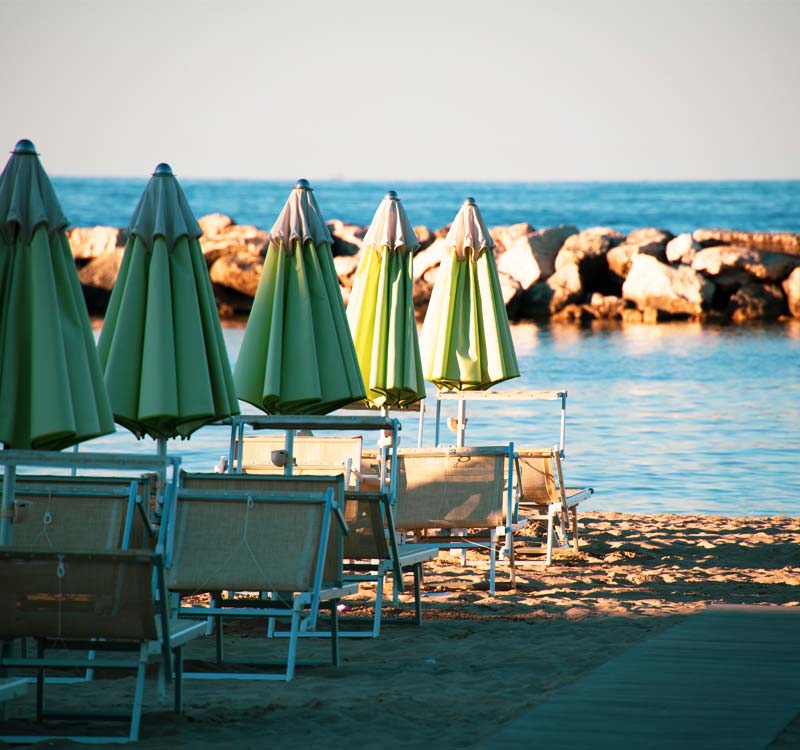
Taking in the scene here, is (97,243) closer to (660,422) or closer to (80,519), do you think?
(660,422)

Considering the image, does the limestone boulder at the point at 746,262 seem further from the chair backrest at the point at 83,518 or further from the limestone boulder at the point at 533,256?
the chair backrest at the point at 83,518

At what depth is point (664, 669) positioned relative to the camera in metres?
5.99

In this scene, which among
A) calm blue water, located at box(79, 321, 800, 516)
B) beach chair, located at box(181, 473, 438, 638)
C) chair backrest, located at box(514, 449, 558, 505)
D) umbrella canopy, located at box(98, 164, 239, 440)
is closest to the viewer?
umbrella canopy, located at box(98, 164, 239, 440)

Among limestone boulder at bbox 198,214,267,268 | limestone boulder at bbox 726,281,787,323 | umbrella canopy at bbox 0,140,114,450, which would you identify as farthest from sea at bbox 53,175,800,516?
umbrella canopy at bbox 0,140,114,450

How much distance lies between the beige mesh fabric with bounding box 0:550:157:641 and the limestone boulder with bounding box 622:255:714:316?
29.2 metres

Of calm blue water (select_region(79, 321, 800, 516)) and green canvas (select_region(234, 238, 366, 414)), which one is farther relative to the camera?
calm blue water (select_region(79, 321, 800, 516))

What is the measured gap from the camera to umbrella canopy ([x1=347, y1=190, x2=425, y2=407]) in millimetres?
9070

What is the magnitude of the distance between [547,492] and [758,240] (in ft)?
95.8

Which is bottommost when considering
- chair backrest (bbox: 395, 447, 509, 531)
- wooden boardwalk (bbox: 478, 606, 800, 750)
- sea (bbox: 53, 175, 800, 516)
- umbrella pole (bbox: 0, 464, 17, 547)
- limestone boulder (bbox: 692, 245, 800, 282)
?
sea (bbox: 53, 175, 800, 516)

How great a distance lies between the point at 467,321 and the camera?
10.2 metres

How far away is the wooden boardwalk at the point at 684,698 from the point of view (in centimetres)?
480

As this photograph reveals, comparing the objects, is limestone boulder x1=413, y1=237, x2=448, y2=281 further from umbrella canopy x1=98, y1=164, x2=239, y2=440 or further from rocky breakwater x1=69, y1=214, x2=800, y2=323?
umbrella canopy x1=98, y1=164, x2=239, y2=440

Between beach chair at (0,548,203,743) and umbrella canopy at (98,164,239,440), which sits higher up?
umbrella canopy at (98,164,239,440)

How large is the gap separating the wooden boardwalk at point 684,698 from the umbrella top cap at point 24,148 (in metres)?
3.01
